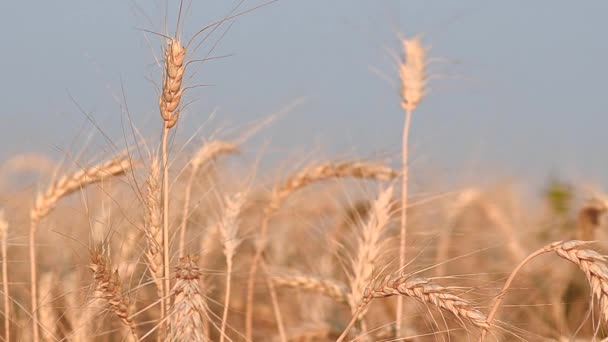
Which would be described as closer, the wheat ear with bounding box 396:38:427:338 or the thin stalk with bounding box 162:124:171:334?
the thin stalk with bounding box 162:124:171:334

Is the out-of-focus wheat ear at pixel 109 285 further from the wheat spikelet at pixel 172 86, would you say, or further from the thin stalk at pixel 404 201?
the thin stalk at pixel 404 201

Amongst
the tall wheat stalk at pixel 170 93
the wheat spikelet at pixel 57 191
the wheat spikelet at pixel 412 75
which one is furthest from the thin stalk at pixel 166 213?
the wheat spikelet at pixel 412 75

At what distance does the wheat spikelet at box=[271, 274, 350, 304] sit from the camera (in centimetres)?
299

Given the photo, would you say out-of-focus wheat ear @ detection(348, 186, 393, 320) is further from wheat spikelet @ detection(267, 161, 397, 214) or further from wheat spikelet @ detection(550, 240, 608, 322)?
wheat spikelet @ detection(550, 240, 608, 322)

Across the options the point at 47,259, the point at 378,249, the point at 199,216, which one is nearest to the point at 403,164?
the point at 378,249

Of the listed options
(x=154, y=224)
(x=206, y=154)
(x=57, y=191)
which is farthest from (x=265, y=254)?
(x=154, y=224)

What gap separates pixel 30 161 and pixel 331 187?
151cm

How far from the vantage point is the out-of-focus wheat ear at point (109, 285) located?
2.09 m

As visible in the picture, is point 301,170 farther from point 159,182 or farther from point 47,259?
point 47,259

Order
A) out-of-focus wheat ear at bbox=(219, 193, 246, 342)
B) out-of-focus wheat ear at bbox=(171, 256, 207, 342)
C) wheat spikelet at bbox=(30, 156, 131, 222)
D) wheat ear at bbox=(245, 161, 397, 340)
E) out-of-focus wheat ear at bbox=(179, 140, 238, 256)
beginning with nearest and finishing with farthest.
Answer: out-of-focus wheat ear at bbox=(171, 256, 207, 342), wheat spikelet at bbox=(30, 156, 131, 222), out-of-focus wheat ear at bbox=(219, 193, 246, 342), out-of-focus wheat ear at bbox=(179, 140, 238, 256), wheat ear at bbox=(245, 161, 397, 340)

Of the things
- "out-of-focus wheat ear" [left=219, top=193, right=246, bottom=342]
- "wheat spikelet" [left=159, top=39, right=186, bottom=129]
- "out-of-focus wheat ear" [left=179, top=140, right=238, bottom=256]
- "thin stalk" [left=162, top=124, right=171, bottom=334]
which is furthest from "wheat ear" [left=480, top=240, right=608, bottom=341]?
"out-of-focus wheat ear" [left=179, top=140, right=238, bottom=256]

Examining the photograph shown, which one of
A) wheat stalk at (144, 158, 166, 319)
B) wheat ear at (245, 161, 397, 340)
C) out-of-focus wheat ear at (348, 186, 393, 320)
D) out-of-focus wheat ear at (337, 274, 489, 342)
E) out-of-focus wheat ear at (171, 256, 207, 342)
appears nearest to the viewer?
out-of-focus wheat ear at (171, 256, 207, 342)

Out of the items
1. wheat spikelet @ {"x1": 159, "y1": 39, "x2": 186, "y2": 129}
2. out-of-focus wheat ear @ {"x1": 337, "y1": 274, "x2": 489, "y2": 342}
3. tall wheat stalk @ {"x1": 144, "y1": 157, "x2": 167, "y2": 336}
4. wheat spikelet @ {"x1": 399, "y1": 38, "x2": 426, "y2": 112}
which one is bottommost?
out-of-focus wheat ear @ {"x1": 337, "y1": 274, "x2": 489, "y2": 342}

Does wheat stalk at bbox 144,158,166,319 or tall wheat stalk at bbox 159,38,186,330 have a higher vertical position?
tall wheat stalk at bbox 159,38,186,330
